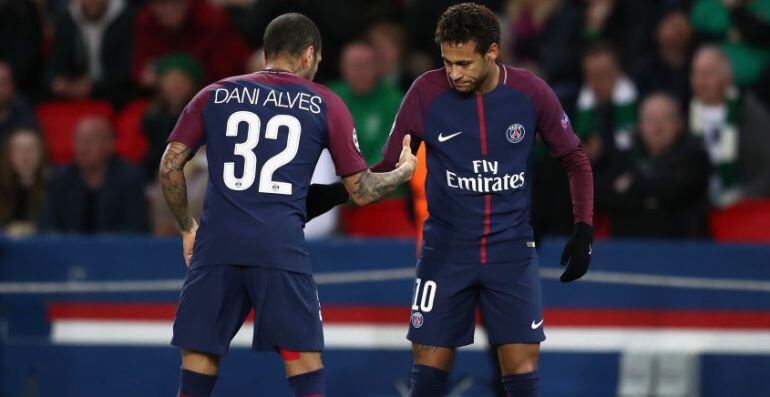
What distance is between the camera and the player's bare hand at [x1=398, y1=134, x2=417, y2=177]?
6434mm

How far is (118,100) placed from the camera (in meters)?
12.2

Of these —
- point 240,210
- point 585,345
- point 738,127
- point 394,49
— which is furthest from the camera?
point 394,49

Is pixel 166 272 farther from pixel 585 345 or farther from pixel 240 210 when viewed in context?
pixel 240 210

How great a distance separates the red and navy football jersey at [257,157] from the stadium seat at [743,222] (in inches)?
175

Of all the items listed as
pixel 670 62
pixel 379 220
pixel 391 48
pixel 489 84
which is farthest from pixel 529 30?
pixel 489 84

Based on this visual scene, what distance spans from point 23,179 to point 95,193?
748 millimetres

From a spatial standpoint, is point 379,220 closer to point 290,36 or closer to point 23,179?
point 23,179

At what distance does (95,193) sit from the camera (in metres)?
10.5

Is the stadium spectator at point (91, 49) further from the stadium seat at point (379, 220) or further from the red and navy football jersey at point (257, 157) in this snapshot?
the red and navy football jersey at point (257, 157)

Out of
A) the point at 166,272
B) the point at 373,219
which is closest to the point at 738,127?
the point at 373,219

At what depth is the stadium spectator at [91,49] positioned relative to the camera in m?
12.4

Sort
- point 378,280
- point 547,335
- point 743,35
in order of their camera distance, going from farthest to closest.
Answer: point 743,35, point 378,280, point 547,335

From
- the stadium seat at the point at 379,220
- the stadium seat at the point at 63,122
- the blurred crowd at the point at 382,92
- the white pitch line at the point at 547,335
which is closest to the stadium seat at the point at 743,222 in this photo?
the blurred crowd at the point at 382,92

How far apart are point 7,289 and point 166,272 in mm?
1162
